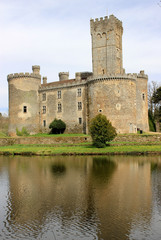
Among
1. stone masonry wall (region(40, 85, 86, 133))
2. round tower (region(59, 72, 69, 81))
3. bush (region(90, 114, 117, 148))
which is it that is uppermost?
round tower (region(59, 72, 69, 81))

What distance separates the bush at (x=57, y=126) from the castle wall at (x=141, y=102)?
35.0ft

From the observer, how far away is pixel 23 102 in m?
44.8

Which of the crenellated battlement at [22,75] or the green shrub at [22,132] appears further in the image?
the crenellated battlement at [22,75]

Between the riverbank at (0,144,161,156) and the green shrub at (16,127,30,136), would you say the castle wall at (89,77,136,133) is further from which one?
the green shrub at (16,127,30,136)

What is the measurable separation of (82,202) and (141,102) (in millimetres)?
31566

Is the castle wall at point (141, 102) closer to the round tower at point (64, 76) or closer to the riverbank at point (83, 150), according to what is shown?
the riverbank at point (83, 150)

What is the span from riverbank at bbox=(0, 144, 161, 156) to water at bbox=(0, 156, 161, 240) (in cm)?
621

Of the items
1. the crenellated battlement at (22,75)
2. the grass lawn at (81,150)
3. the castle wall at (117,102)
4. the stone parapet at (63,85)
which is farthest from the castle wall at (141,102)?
the crenellated battlement at (22,75)

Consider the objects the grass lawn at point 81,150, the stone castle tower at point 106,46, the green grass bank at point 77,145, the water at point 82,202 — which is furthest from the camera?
the stone castle tower at point 106,46

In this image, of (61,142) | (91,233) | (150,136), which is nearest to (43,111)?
(61,142)

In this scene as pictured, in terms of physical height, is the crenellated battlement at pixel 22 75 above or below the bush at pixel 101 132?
above

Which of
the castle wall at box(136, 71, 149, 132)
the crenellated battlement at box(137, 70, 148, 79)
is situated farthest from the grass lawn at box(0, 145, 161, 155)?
the crenellated battlement at box(137, 70, 148, 79)

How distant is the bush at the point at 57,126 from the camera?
42938 mm

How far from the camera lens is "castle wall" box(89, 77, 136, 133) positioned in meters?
38.2
